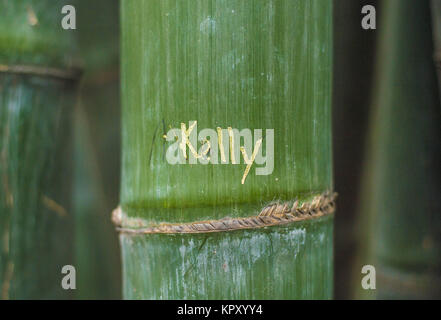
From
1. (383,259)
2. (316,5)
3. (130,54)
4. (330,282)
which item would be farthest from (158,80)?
(383,259)

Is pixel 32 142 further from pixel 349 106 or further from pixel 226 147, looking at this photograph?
pixel 349 106

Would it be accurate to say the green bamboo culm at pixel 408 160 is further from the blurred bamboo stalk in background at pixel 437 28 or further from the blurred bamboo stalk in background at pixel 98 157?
the blurred bamboo stalk in background at pixel 98 157

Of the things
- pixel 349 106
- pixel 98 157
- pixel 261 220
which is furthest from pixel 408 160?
pixel 98 157

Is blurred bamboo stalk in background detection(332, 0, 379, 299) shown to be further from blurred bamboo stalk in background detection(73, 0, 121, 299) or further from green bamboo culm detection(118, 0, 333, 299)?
blurred bamboo stalk in background detection(73, 0, 121, 299)

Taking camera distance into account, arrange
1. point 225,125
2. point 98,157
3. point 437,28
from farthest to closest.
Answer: point 98,157 → point 437,28 → point 225,125

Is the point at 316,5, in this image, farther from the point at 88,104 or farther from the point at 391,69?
the point at 88,104

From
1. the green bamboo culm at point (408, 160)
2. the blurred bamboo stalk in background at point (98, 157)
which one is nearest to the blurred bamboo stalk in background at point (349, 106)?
the green bamboo culm at point (408, 160)
